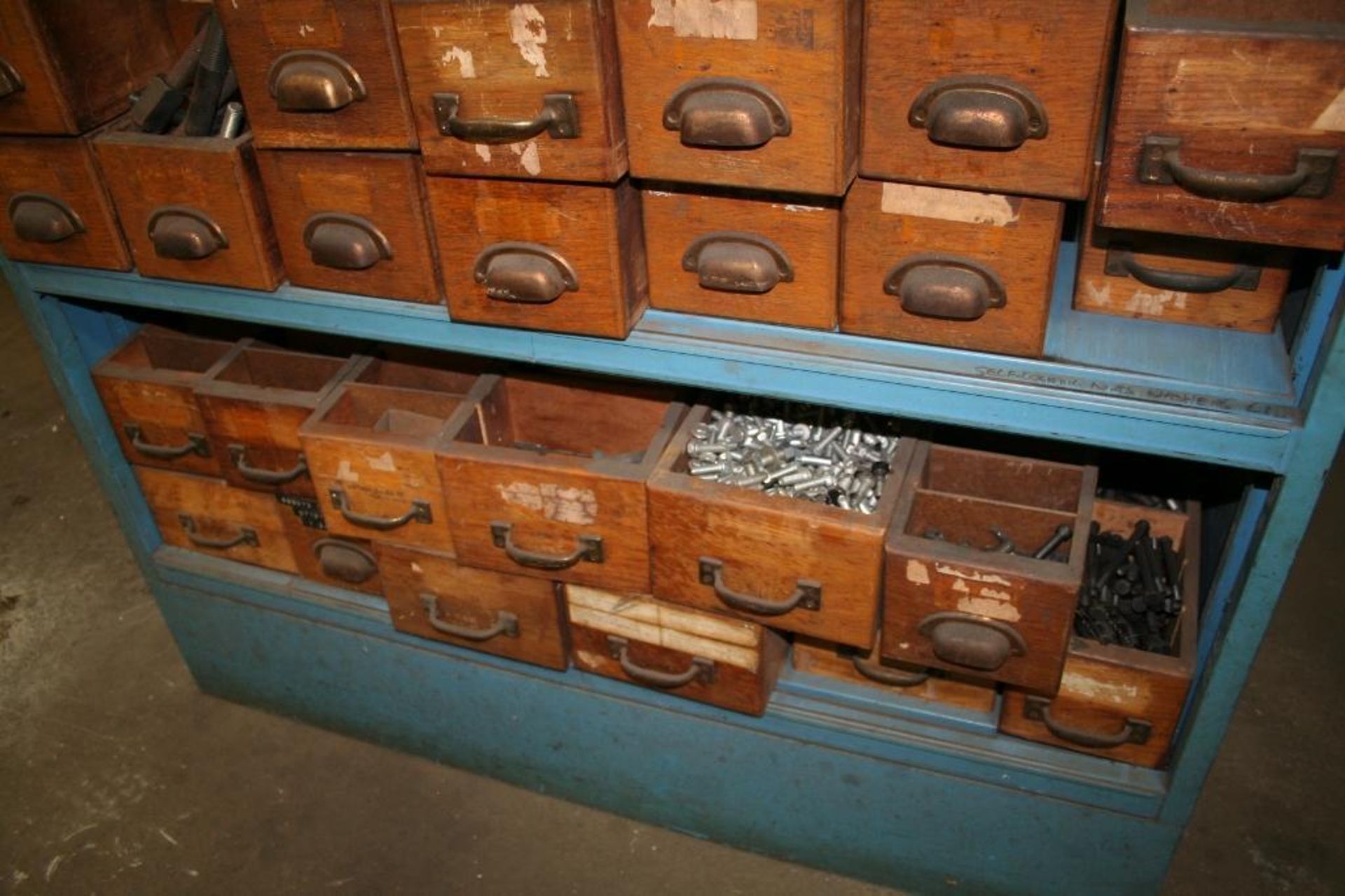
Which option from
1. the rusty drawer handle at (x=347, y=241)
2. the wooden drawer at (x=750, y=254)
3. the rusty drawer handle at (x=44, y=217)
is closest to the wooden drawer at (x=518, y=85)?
the wooden drawer at (x=750, y=254)

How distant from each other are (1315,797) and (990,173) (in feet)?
5.28

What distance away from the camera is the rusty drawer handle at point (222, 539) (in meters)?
2.08

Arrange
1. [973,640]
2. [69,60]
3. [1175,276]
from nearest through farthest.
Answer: [1175,276]
[973,640]
[69,60]

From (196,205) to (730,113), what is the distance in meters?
0.89

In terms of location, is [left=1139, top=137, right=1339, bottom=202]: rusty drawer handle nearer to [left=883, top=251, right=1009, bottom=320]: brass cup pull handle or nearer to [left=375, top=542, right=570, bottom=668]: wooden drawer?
[left=883, top=251, right=1009, bottom=320]: brass cup pull handle

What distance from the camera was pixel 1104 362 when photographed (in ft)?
4.28

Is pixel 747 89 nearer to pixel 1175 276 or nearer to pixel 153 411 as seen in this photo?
pixel 1175 276

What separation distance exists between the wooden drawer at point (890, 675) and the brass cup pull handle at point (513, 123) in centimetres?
92

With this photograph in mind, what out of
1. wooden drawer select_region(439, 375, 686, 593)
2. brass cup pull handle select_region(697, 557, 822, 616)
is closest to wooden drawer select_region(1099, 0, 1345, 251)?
brass cup pull handle select_region(697, 557, 822, 616)

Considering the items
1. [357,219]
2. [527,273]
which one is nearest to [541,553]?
[527,273]

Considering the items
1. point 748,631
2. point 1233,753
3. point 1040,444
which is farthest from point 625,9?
point 1233,753

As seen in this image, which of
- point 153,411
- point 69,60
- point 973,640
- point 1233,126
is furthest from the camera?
point 153,411

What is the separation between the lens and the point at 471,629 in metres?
1.84

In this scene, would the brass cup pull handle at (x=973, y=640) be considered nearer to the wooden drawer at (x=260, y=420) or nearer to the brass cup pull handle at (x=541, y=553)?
the brass cup pull handle at (x=541, y=553)
